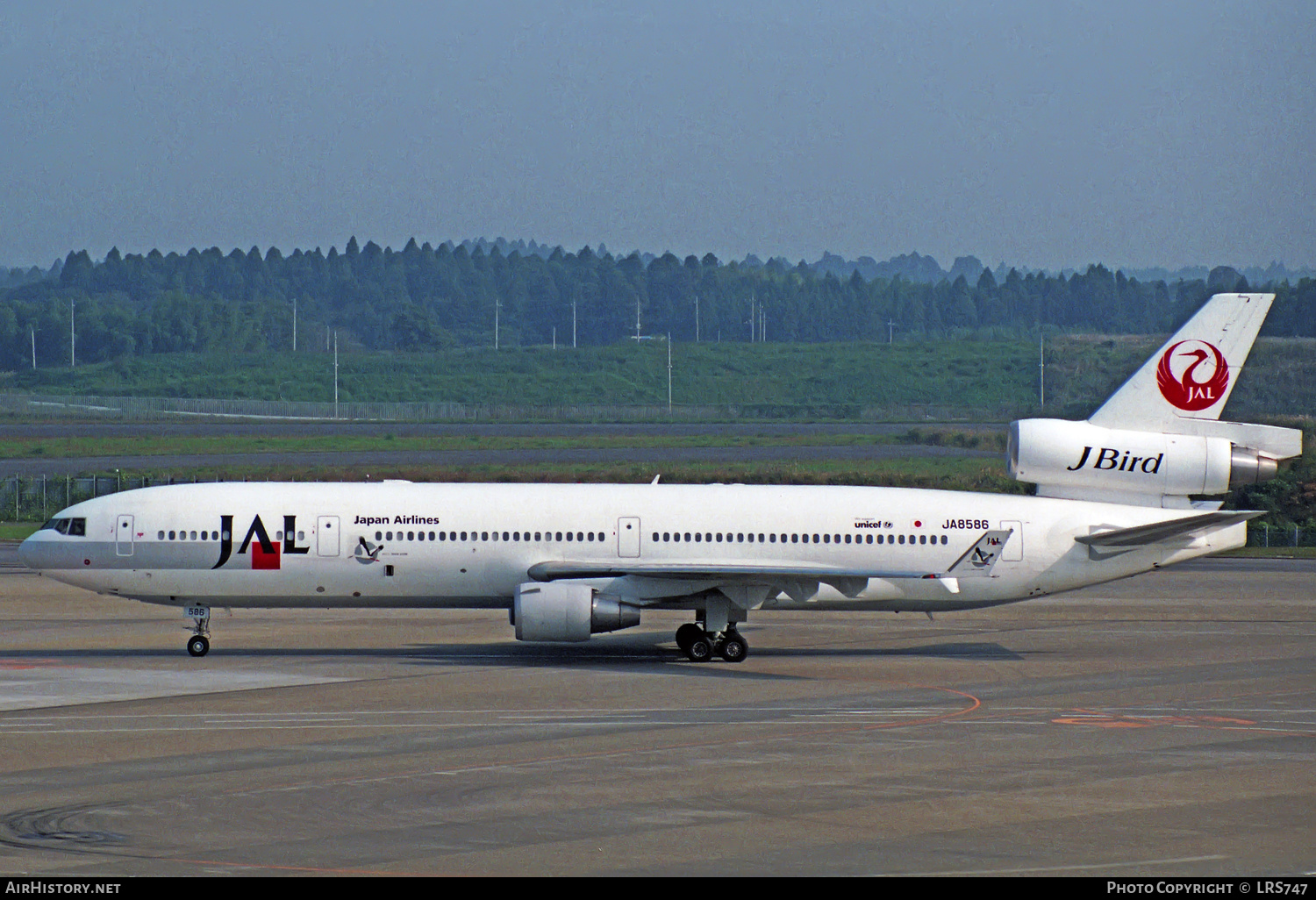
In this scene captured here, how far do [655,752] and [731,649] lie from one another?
44.2ft

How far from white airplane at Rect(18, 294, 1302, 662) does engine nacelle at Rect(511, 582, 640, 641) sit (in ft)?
0.66

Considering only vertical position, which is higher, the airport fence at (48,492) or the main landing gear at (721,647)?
the airport fence at (48,492)

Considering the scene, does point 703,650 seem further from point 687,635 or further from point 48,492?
point 48,492

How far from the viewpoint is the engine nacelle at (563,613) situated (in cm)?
3994

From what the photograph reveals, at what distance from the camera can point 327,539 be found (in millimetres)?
41844

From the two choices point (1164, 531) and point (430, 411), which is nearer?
point (1164, 531)

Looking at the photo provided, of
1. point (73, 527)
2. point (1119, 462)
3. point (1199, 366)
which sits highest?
point (1199, 366)

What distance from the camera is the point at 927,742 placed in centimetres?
2933

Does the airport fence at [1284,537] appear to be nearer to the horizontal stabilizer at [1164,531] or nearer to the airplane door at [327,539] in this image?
the horizontal stabilizer at [1164,531]

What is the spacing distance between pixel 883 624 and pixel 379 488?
16908mm

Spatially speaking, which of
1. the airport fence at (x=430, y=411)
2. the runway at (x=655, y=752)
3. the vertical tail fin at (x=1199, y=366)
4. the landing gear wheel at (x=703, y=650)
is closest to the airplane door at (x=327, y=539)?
the runway at (x=655, y=752)

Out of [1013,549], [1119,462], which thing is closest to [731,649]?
[1013,549]

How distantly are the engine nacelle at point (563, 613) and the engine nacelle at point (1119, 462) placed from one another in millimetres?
11853

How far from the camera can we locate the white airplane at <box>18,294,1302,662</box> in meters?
41.8
